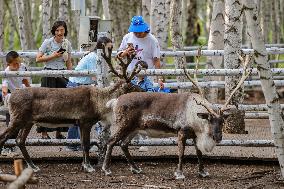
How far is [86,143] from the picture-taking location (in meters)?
11.5

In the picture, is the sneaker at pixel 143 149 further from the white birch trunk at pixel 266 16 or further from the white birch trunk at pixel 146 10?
the white birch trunk at pixel 266 16

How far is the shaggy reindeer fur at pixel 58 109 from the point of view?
11312mm

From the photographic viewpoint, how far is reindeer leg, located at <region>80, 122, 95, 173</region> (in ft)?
37.6

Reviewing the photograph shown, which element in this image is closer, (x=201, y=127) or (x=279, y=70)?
(x=201, y=127)

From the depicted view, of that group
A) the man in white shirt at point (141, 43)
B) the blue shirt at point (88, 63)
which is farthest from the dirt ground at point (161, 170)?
the man in white shirt at point (141, 43)

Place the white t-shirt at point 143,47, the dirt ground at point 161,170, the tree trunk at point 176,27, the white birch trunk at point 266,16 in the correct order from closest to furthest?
1. the dirt ground at point 161,170
2. the white t-shirt at point 143,47
3. the tree trunk at point 176,27
4. the white birch trunk at point 266,16

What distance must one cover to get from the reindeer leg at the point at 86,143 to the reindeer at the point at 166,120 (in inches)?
12.0

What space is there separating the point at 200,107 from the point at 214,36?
305 inches

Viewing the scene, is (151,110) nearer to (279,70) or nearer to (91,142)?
(91,142)

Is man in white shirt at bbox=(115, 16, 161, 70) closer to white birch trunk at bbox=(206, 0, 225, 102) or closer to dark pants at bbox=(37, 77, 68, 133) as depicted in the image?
dark pants at bbox=(37, 77, 68, 133)

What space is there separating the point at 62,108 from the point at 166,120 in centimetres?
143

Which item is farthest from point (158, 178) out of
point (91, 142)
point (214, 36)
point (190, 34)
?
A: point (190, 34)

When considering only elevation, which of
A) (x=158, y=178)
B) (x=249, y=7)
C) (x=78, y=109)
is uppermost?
(x=249, y=7)

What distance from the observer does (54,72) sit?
12000 millimetres
